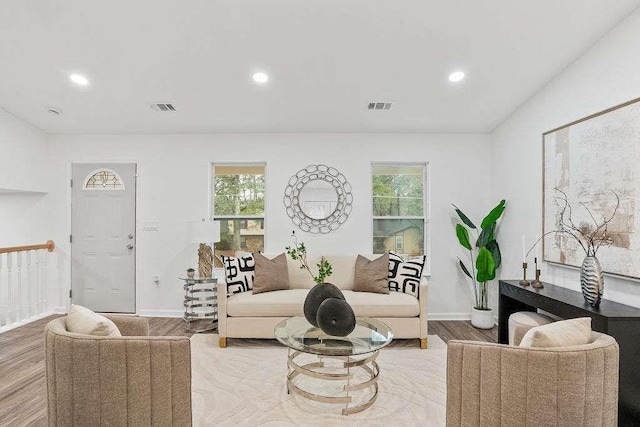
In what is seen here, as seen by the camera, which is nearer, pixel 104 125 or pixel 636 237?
pixel 636 237

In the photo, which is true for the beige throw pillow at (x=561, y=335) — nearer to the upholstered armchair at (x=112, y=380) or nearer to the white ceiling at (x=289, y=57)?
the upholstered armchair at (x=112, y=380)

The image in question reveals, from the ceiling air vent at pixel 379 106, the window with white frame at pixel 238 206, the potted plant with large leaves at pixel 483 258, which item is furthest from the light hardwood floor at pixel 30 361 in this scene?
the ceiling air vent at pixel 379 106

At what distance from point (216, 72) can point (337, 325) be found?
2.58 m

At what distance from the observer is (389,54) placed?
311 cm

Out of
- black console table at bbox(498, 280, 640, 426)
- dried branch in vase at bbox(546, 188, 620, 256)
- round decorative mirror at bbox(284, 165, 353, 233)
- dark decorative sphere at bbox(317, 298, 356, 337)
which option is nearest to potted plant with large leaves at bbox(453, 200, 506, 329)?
dried branch in vase at bbox(546, 188, 620, 256)

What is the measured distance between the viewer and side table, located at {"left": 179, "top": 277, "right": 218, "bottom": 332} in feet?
13.5

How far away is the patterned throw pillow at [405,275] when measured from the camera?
3.80 m

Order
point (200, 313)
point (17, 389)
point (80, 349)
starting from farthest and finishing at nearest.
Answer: point (200, 313)
point (17, 389)
point (80, 349)

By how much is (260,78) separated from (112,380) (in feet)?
9.30

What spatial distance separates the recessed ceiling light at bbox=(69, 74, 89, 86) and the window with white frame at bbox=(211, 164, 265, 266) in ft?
5.52

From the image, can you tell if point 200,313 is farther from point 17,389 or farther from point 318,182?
point 318,182

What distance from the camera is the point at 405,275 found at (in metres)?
3.85

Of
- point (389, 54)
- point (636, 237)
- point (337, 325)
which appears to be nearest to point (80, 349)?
point (337, 325)

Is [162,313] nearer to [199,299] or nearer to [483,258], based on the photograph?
[199,299]
